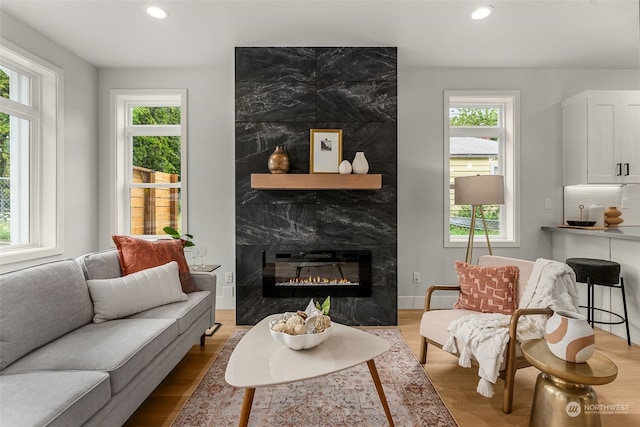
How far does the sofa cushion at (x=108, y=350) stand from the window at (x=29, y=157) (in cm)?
159

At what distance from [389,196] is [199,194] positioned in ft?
6.98

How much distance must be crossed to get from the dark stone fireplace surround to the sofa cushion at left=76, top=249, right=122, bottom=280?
3.70ft

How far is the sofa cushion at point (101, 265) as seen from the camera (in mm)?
2294

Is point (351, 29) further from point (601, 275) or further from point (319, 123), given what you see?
point (601, 275)

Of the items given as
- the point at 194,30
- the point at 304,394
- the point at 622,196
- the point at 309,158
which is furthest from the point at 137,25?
the point at 622,196

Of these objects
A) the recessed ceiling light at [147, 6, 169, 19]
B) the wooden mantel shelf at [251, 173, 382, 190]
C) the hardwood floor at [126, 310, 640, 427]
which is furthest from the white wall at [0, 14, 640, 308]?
the hardwood floor at [126, 310, 640, 427]

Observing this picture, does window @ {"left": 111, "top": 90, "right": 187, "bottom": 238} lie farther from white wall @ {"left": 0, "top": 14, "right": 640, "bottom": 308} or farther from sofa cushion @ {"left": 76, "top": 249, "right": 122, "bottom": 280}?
sofa cushion @ {"left": 76, "top": 249, "right": 122, "bottom": 280}

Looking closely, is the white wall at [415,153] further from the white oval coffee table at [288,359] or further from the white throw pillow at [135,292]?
the white oval coffee table at [288,359]

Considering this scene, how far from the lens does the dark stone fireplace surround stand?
3.38 meters

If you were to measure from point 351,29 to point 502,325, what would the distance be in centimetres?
267

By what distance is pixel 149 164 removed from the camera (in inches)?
160

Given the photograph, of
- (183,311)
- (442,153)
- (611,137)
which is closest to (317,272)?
(183,311)

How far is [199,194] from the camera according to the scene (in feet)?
12.8

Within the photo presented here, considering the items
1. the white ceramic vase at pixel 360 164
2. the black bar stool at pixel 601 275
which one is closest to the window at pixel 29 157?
the white ceramic vase at pixel 360 164
